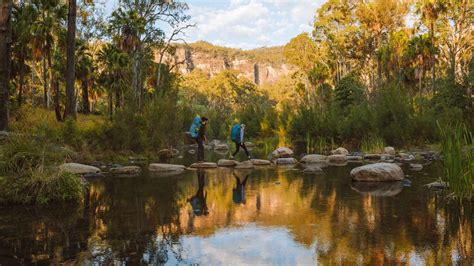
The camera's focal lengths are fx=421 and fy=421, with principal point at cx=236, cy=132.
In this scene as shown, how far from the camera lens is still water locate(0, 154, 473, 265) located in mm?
4742

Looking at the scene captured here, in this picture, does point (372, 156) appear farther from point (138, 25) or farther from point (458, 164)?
point (138, 25)

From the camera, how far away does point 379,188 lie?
9781 millimetres

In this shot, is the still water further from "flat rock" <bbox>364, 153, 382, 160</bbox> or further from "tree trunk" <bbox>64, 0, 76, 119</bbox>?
"tree trunk" <bbox>64, 0, 76, 119</bbox>

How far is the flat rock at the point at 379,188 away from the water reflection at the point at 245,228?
85 mm

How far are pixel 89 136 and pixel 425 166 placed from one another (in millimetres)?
12757

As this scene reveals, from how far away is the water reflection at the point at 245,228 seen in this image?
15.6ft

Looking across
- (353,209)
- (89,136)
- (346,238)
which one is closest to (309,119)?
(89,136)

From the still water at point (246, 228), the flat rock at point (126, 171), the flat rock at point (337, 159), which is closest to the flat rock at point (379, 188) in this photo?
the still water at point (246, 228)

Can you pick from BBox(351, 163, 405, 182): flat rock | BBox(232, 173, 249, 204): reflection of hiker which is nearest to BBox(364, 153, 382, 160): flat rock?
BBox(351, 163, 405, 182): flat rock

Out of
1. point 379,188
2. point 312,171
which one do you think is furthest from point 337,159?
point 379,188

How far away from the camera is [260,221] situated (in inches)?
262

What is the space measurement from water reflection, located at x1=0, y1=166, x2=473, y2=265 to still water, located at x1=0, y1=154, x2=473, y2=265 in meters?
0.01

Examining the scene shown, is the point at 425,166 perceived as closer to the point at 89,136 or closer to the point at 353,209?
the point at 353,209

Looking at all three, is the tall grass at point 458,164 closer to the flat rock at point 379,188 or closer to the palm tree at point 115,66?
the flat rock at point 379,188
